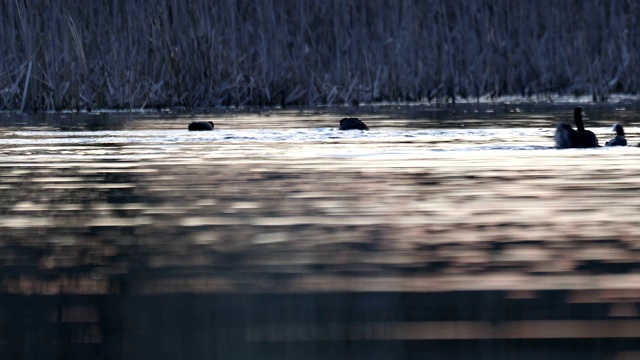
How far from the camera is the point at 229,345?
2.87m

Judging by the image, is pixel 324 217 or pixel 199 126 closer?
pixel 324 217

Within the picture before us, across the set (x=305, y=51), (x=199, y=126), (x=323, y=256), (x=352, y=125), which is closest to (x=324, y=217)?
(x=323, y=256)

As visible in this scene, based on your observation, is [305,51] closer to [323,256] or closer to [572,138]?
[572,138]

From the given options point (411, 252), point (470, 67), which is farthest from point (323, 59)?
point (411, 252)

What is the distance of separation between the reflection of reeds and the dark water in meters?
7.52

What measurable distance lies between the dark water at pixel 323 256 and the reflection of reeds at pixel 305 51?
24.7 feet

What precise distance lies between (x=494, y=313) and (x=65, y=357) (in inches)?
38.3

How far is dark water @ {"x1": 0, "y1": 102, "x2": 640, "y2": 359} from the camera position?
295 centimetres

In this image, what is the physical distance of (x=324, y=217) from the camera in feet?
17.0

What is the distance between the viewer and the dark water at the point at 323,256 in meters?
2.95

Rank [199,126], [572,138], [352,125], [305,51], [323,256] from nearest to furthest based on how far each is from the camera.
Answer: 1. [323,256]
2. [572,138]
3. [352,125]
4. [199,126]
5. [305,51]

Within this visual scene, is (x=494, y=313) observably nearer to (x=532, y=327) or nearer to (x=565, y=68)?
(x=532, y=327)

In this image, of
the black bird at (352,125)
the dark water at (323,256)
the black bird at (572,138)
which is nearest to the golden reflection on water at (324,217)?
the dark water at (323,256)

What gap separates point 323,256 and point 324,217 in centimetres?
104
